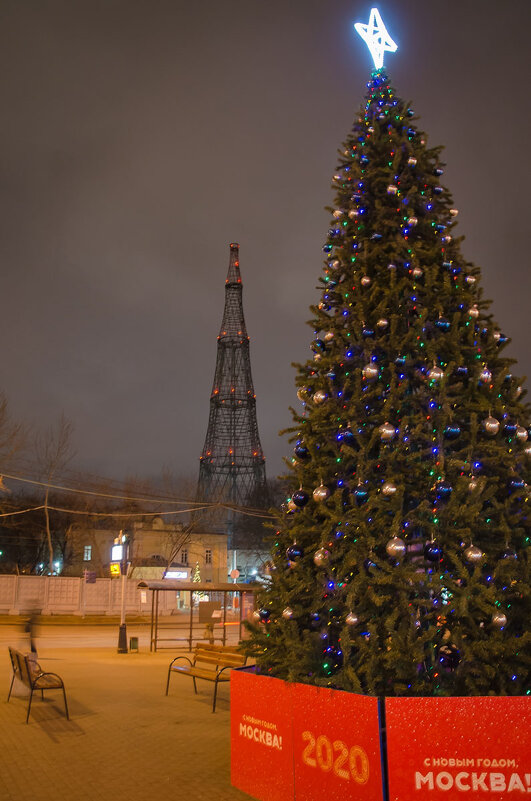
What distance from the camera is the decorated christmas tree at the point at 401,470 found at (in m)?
5.12

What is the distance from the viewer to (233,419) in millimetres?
73562

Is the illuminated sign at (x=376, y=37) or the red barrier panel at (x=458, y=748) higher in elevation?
the illuminated sign at (x=376, y=37)

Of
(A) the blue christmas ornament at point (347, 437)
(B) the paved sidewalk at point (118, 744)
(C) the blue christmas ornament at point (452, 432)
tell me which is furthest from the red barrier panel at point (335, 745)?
(C) the blue christmas ornament at point (452, 432)

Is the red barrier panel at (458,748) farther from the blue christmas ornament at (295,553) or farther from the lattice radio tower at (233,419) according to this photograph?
the lattice radio tower at (233,419)

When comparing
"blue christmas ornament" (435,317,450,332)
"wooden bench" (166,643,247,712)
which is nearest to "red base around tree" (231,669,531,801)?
"blue christmas ornament" (435,317,450,332)

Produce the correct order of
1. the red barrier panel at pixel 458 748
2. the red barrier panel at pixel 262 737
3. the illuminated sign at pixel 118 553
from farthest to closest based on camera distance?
the illuminated sign at pixel 118 553
the red barrier panel at pixel 262 737
the red barrier panel at pixel 458 748

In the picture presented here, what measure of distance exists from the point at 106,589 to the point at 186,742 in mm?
32657

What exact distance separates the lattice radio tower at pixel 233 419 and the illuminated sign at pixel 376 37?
6412 centimetres

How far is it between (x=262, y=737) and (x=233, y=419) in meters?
67.8

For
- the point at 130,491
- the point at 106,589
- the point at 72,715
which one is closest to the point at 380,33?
the point at 72,715

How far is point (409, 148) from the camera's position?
6758mm

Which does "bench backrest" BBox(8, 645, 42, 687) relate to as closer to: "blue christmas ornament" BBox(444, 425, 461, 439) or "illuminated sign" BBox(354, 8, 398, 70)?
Answer: "blue christmas ornament" BBox(444, 425, 461, 439)

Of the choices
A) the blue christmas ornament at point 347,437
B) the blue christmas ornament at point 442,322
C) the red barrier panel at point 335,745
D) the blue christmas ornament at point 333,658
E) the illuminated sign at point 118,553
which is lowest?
the red barrier panel at point 335,745

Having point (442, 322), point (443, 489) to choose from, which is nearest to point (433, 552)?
point (443, 489)
